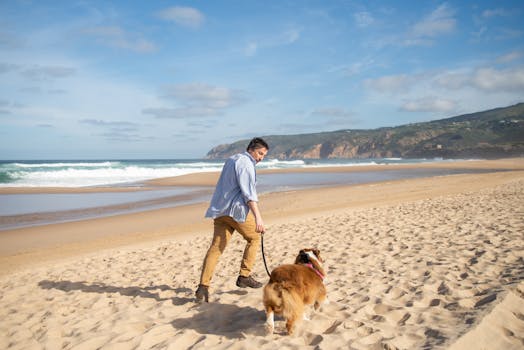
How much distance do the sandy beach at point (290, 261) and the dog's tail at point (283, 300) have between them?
27cm

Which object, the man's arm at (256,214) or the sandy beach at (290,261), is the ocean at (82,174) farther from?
the man's arm at (256,214)

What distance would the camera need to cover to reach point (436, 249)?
5.81 m

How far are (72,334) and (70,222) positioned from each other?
9.19 meters

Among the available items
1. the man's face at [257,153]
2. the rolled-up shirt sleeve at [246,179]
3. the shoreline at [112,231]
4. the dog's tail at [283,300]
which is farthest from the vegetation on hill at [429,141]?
the dog's tail at [283,300]

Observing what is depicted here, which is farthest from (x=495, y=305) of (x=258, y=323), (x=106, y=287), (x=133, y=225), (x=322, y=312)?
(x=133, y=225)

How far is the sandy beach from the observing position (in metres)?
3.17

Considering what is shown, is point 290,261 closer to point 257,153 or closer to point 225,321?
point 225,321

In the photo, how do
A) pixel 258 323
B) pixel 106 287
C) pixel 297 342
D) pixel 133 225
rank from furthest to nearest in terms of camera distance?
pixel 133 225, pixel 106 287, pixel 258 323, pixel 297 342

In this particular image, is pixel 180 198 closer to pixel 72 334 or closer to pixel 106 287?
pixel 106 287

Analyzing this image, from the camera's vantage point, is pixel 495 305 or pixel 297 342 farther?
pixel 495 305

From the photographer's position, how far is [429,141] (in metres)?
97.4

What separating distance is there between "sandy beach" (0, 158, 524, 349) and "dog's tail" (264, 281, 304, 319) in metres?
0.27

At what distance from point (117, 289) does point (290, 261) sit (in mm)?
2929

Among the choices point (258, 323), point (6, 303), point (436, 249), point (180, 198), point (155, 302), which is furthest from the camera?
point (180, 198)
